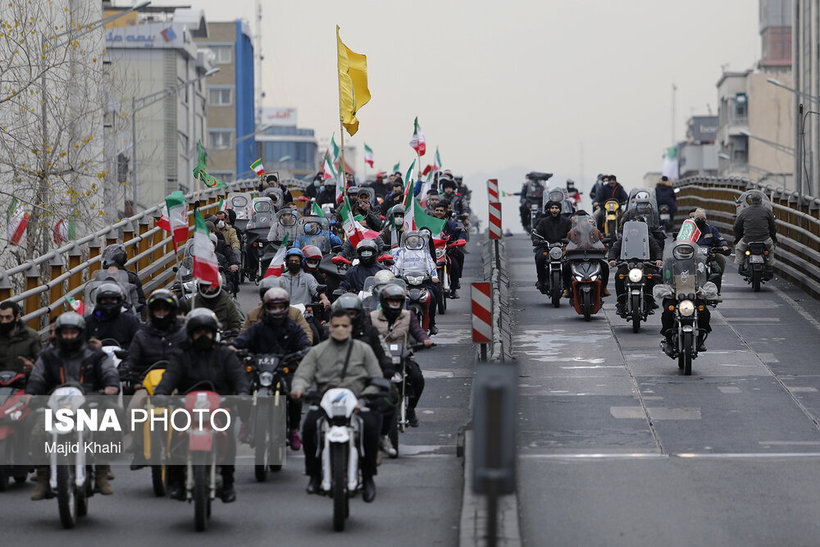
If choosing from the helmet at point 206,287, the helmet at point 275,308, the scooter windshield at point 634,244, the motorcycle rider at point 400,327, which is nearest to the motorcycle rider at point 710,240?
the scooter windshield at point 634,244

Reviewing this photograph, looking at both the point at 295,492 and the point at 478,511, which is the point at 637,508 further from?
the point at 295,492

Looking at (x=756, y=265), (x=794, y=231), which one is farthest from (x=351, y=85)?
(x=794, y=231)

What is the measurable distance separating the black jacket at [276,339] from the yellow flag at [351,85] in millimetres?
20679

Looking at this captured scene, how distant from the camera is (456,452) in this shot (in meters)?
16.6

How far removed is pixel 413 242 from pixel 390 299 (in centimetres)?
908

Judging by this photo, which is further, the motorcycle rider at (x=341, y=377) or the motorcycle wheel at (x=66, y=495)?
the motorcycle rider at (x=341, y=377)

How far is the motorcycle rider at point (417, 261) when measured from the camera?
25203 millimetres

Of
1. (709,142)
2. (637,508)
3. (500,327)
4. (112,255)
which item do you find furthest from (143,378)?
(709,142)

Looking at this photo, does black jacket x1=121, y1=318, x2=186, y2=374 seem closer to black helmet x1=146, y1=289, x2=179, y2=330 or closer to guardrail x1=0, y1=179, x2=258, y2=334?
black helmet x1=146, y1=289, x2=179, y2=330

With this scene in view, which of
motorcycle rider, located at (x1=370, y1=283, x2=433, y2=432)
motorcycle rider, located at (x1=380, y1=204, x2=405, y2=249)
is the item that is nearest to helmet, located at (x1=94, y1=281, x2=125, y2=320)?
motorcycle rider, located at (x1=370, y1=283, x2=433, y2=432)

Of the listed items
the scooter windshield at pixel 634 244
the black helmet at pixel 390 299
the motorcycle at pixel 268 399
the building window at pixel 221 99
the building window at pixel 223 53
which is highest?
the building window at pixel 223 53

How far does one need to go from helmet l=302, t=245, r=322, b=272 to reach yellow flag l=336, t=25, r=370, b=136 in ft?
45.1

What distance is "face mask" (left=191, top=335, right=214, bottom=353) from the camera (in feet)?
42.9

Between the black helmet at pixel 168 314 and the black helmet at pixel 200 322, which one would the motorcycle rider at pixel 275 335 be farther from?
the black helmet at pixel 200 322
